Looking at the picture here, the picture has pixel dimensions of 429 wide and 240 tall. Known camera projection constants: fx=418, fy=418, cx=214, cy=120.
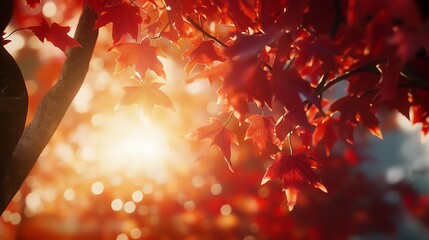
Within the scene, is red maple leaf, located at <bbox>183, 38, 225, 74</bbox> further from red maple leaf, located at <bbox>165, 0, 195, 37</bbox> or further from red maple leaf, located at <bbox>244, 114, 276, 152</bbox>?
red maple leaf, located at <bbox>244, 114, 276, 152</bbox>

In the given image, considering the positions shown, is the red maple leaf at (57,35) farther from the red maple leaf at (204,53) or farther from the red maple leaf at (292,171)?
the red maple leaf at (292,171)

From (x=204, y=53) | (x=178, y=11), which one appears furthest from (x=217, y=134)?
(x=178, y=11)

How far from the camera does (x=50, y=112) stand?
222 cm

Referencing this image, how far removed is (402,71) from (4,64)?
182 centimetres

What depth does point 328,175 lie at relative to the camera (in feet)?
26.9

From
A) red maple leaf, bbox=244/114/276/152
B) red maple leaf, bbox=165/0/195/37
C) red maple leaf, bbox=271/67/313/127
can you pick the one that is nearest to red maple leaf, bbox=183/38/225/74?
red maple leaf, bbox=165/0/195/37

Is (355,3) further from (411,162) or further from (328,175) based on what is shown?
(411,162)

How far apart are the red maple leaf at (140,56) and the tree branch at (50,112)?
0.22 m

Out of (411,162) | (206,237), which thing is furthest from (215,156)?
(411,162)

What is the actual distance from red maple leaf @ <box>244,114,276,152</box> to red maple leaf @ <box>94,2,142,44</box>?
768 millimetres

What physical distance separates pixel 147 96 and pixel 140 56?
230 millimetres

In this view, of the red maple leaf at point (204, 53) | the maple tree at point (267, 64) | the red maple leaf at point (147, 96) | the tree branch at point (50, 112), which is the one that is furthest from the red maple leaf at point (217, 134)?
the tree branch at point (50, 112)

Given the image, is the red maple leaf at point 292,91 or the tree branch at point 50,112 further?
the tree branch at point 50,112

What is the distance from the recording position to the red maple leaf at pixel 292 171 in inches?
85.0
